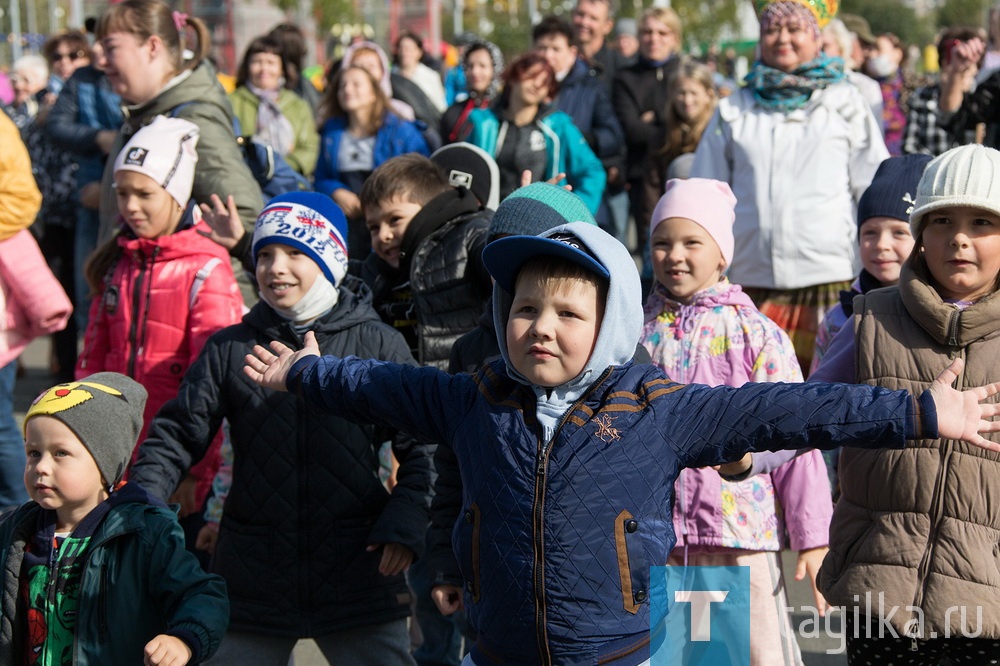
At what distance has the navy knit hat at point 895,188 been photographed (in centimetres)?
445

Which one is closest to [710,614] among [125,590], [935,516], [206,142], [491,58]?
[935,516]

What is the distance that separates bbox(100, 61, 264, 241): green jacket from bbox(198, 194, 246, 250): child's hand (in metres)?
0.23

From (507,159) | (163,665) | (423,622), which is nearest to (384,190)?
(423,622)

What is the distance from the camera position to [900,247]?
4434 mm

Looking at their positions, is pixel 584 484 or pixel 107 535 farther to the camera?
pixel 107 535

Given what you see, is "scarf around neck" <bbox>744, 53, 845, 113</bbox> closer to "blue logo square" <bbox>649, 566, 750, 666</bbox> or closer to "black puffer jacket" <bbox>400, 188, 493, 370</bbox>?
"black puffer jacket" <bbox>400, 188, 493, 370</bbox>

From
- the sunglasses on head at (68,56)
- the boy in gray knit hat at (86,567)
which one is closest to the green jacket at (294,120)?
the sunglasses on head at (68,56)

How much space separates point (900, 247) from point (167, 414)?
8.24 ft

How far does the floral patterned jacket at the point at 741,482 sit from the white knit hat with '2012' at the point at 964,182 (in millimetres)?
713

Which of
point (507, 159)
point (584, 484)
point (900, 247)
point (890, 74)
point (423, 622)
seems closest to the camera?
point (584, 484)

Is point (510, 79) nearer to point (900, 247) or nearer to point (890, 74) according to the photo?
point (900, 247)

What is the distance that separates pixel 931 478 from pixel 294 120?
Result: 6112 millimetres

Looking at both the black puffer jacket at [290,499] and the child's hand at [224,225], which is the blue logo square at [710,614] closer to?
the black puffer jacket at [290,499]

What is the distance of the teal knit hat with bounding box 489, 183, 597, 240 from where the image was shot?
12.1ft
